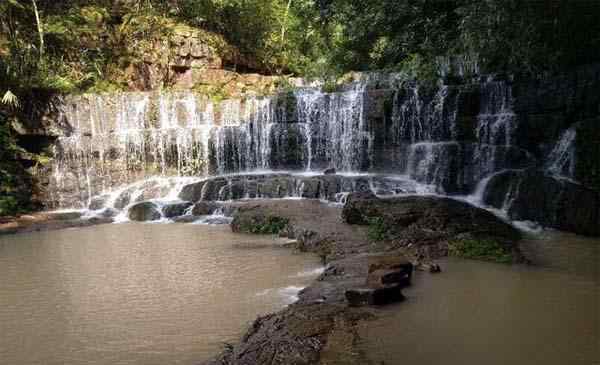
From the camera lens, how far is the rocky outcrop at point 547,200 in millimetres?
9359

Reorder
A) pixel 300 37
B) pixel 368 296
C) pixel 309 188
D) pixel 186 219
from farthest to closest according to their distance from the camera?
pixel 300 37, pixel 309 188, pixel 186 219, pixel 368 296

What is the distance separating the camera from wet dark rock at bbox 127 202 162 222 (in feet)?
43.9

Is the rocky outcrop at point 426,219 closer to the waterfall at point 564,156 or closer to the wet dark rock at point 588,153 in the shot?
the wet dark rock at point 588,153

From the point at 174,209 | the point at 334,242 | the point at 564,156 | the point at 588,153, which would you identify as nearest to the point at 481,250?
the point at 334,242

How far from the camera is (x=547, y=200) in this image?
1011cm

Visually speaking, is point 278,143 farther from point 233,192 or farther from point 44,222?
point 44,222

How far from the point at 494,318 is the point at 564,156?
759 centimetres

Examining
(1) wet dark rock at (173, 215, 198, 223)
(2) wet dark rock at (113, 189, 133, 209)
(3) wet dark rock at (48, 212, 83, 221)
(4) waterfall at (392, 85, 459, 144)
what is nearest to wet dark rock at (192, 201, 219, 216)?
(1) wet dark rock at (173, 215, 198, 223)

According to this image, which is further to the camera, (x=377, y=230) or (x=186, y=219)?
(x=186, y=219)

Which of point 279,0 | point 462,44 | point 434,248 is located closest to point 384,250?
point 434,248

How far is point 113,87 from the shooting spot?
19.6 metres

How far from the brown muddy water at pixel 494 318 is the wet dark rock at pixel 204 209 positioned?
24.4ft

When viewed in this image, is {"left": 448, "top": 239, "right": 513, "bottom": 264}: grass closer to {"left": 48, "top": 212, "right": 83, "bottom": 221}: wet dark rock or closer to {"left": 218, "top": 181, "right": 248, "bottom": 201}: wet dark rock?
{"left": 218, "top": 181, "right": 248, "bottom": 201}: wet dark rock

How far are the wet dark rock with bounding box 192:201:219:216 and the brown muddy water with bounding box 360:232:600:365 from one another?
7427mm
